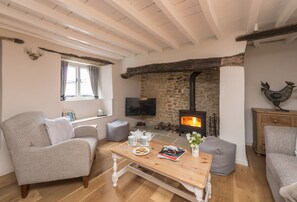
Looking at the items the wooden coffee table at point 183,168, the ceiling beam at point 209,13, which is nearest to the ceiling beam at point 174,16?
the ceiling beam at point 209,13

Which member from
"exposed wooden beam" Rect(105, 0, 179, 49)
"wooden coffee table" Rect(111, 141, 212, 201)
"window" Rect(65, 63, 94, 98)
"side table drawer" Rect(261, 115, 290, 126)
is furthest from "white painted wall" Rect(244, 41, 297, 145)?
"window" Rect(65, 63, 94, 98)

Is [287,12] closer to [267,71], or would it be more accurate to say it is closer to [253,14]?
[253,14]

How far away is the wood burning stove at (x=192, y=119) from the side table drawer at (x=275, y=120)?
46.2 inches

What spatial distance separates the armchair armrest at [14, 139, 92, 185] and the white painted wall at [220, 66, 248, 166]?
8.01ft

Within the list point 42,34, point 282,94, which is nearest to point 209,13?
point 282,94

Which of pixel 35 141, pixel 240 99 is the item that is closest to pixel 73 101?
pixel 35 141

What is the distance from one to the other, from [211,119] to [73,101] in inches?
140

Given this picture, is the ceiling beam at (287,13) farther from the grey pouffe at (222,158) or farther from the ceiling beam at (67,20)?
the ceiling beam at (67,20)

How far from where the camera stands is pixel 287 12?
1.91 metres

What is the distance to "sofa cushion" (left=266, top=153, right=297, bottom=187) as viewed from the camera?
1.36 m

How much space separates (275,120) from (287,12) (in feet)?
6.06

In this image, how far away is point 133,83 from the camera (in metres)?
4.81

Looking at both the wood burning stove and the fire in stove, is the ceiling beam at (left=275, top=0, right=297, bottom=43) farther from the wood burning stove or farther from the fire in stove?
the fire in stove

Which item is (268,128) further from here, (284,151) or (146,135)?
(146,135)
